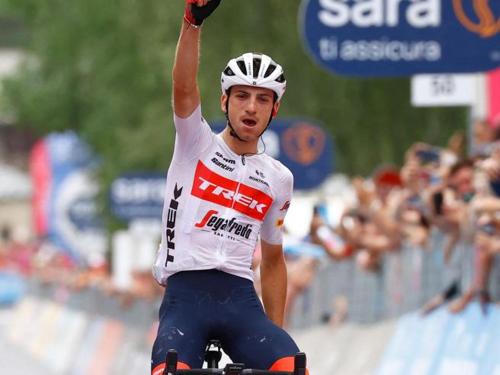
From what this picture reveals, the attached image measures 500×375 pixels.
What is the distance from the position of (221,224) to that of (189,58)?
830 mm

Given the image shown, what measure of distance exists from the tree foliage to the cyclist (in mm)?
22201

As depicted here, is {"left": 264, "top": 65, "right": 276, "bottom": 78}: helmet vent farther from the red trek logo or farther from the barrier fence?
the barrier fence

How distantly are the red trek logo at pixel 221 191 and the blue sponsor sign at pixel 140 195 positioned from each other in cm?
2530

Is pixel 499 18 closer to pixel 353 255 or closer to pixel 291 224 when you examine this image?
pixel 353 255

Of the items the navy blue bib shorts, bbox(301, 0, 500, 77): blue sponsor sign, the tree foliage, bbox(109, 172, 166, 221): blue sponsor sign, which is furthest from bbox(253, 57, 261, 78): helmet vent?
bbox(109, 172, 166, 221): blue sponsor sign

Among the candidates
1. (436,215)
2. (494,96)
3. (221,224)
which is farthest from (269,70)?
(494,96)

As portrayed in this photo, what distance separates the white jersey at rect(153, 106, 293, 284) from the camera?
29.7ft

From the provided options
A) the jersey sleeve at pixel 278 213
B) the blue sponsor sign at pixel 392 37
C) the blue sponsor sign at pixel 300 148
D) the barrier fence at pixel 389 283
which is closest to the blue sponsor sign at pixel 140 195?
the blue sponsor sign at pixel 300 148

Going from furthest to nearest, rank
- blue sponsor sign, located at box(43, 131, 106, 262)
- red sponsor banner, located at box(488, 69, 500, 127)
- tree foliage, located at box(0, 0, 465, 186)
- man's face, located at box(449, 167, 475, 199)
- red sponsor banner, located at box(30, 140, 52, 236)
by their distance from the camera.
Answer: red sponsor banner, located at box(30, 140, 52, 236) → blue sponsor sign, located at box(43, 131, 106, 262) → tree foliage, located at box(0, 0, 465, 186) → red sponsor banner, located at box(488, 69, 500, 127) → man's face, located at box(449, 167, 475, 199)

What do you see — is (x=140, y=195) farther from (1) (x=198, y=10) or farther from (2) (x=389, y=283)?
(1) (x=198, y=10)

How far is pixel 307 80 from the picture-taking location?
32.8 metres

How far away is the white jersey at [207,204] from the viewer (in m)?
9.05

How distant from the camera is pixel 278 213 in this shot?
9438 millimetres

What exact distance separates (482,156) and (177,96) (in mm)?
5545
